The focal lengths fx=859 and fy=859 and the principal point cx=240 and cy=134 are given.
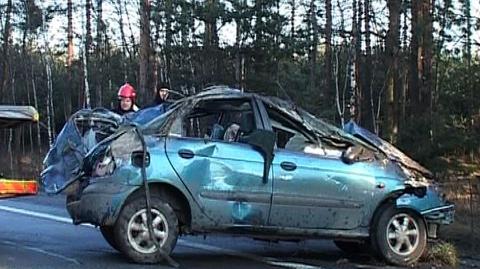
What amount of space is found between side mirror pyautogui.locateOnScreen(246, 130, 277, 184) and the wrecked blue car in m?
0.01

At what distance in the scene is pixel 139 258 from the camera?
8703 millimetres

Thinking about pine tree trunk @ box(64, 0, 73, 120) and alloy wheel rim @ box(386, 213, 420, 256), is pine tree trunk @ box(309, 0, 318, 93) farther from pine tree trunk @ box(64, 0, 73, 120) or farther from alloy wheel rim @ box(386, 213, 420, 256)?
alloy wheel rim @ box(386, 213, 420, 256)

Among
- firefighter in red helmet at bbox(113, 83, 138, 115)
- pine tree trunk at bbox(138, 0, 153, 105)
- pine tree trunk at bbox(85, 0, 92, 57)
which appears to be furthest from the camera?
pine tree trunk at bbox(85, 0, 92, 57)

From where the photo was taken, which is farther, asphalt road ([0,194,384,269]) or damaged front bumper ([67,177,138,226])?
asphalt road ([0,194,384,269])

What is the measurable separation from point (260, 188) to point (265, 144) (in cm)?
47

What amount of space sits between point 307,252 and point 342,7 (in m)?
19.9

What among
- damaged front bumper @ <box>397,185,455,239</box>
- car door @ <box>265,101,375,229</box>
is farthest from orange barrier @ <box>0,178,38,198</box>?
damaged front bumper @ <box>397,185,455,239</box>

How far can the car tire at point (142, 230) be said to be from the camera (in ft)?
28.4

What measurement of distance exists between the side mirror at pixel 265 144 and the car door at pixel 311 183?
0.31ft

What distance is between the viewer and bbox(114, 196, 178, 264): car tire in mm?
8656

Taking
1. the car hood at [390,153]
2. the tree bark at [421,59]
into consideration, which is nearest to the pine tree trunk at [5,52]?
the tree bark at [421,59]

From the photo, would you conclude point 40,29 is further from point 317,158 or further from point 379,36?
point 317,158

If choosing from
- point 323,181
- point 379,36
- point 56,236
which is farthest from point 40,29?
point 323,181

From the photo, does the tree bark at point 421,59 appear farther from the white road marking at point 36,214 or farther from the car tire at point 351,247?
the car tire at point 351,247
